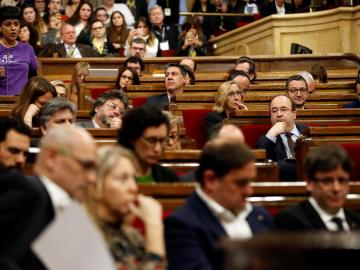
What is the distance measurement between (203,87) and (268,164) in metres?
3.49

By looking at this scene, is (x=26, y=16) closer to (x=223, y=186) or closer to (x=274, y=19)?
(x=274, y=19)

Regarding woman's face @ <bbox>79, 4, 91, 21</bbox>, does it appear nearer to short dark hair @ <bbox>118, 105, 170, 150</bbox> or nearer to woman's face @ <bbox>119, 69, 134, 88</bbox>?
woman's face @ <bbox>119, 69, 134, 88</bbox>

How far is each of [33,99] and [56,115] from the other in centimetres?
86

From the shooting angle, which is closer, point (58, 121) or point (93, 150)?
point (93, 150)

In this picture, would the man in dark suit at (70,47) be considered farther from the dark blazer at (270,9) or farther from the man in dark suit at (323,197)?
the man in dark suit at (323,197)

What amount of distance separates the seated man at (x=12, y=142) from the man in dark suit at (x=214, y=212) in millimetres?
639

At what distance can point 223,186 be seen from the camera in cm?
349

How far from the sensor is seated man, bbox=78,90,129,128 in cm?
630

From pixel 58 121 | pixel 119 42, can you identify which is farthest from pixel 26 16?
pixel 58 121

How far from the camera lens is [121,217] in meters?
3.18

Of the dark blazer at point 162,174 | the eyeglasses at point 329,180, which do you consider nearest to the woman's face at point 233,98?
the dark blazer at point 162,174

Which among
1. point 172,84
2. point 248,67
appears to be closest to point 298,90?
point 172,84

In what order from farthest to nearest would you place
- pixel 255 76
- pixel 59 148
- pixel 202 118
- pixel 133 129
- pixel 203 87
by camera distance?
pixel 255 76, pixel 203 87, pixel 202 118, pixel 133 129, pixel 59 148

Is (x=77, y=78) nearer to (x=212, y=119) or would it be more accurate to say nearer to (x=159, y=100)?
(x=159, y=100)
